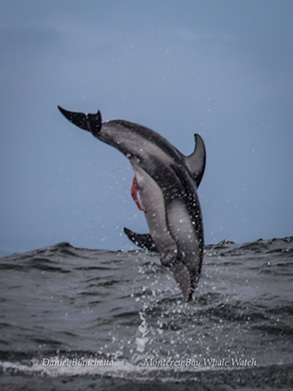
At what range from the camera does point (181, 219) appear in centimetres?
765

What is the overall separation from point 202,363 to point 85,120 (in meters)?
4.73

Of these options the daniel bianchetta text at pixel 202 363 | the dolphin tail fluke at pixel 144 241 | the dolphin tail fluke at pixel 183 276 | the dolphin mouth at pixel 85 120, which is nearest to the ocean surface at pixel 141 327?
the daniel bianchetta text at pixel 202 363

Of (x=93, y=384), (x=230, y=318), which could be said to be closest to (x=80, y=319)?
(x=230, y=318)

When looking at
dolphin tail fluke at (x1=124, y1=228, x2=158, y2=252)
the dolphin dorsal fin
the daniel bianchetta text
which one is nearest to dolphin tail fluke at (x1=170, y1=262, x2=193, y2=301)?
dolphin tail fluke at (x1=124, y1=228, x2=158, y2=252)

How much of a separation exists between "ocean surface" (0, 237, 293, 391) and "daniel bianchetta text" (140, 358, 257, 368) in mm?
18

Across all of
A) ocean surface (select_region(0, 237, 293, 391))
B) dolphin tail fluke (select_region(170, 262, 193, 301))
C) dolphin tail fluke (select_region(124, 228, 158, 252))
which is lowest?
ocean surface (select_region(0, 237, 293, 391))

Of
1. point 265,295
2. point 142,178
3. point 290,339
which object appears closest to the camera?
point 142,178

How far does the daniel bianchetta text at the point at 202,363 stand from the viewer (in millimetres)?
9688

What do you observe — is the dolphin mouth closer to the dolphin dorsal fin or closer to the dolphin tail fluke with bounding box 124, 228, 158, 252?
the dolphin dorsal fin

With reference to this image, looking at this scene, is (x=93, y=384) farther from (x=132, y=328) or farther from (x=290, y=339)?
(x=290, y=339)

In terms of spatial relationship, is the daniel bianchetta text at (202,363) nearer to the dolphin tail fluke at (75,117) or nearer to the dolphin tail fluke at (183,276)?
the dolphin tail fluke at (183,276)

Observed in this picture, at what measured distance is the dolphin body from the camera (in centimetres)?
761

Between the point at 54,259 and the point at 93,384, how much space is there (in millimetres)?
11687

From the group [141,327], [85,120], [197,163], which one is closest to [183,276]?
[197,163]
